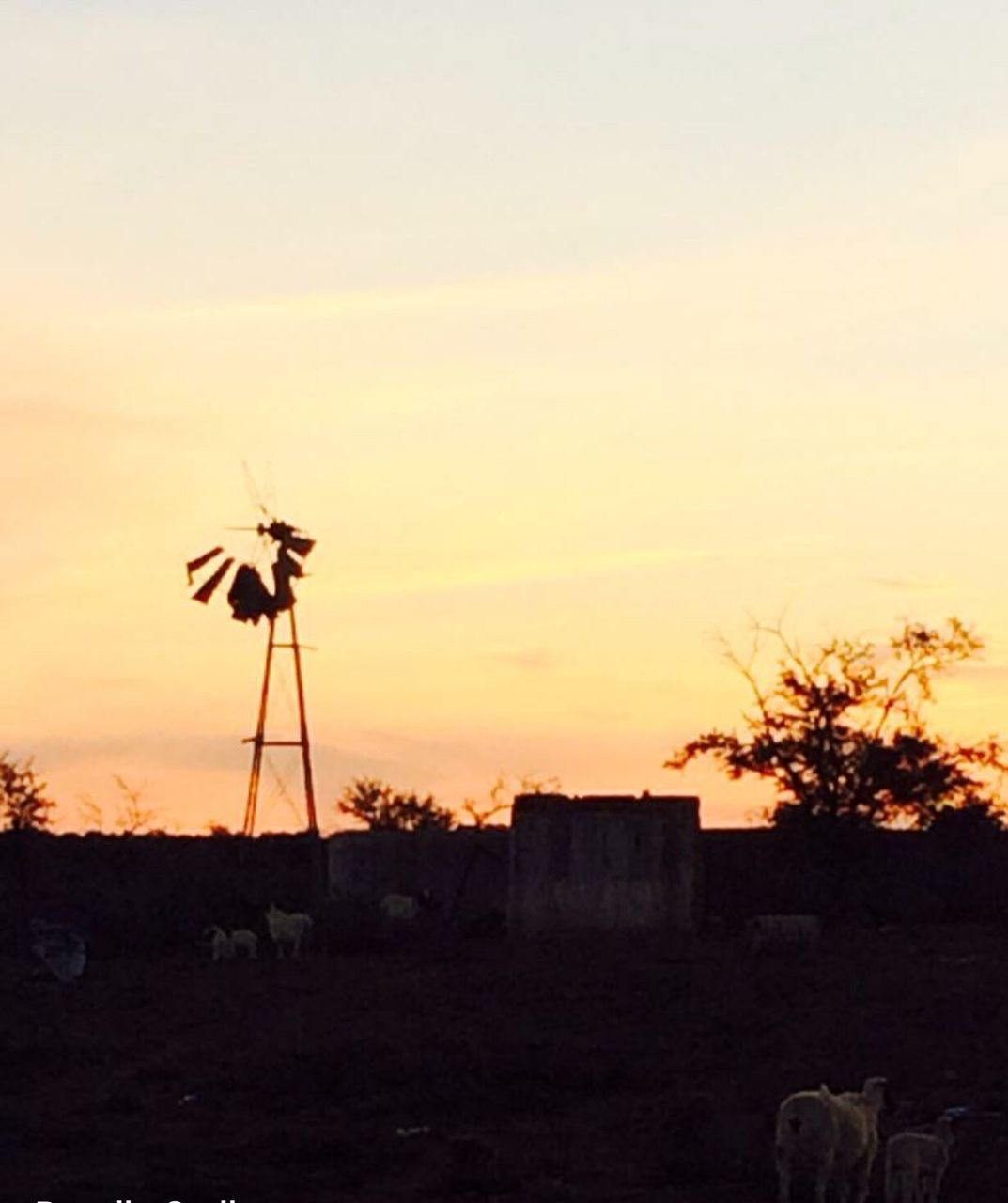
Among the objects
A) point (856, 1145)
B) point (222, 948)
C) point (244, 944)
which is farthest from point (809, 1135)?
point (244, 944)

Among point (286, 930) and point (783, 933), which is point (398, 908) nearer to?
point (286, 930)

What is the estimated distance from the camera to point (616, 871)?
171 ft

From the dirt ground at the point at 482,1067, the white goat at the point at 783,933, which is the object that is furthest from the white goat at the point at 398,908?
the white goat at the point at 783,933

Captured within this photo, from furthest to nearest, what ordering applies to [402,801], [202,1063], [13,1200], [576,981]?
[402,801] < [576,981] < [202,1063] < [13,1200]

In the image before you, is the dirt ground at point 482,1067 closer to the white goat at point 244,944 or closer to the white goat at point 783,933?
the white goat at point 783,933

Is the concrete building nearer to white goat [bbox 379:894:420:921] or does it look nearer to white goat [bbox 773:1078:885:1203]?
white goat [bbox 379:894:420:921]

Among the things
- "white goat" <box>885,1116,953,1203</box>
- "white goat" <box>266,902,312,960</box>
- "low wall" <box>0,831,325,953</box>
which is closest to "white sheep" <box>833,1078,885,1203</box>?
"white goat" <box>885,1116,953,1203</box>

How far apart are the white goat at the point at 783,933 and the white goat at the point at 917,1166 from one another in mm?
21079

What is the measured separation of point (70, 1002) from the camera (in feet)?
140

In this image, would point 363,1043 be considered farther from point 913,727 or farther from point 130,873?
point 913,727

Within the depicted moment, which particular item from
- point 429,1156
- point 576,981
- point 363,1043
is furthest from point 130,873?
point 429,1156

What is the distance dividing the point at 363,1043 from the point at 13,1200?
10031 millimetres

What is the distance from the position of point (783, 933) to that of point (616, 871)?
18.0 ft

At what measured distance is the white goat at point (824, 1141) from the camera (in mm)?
25172
